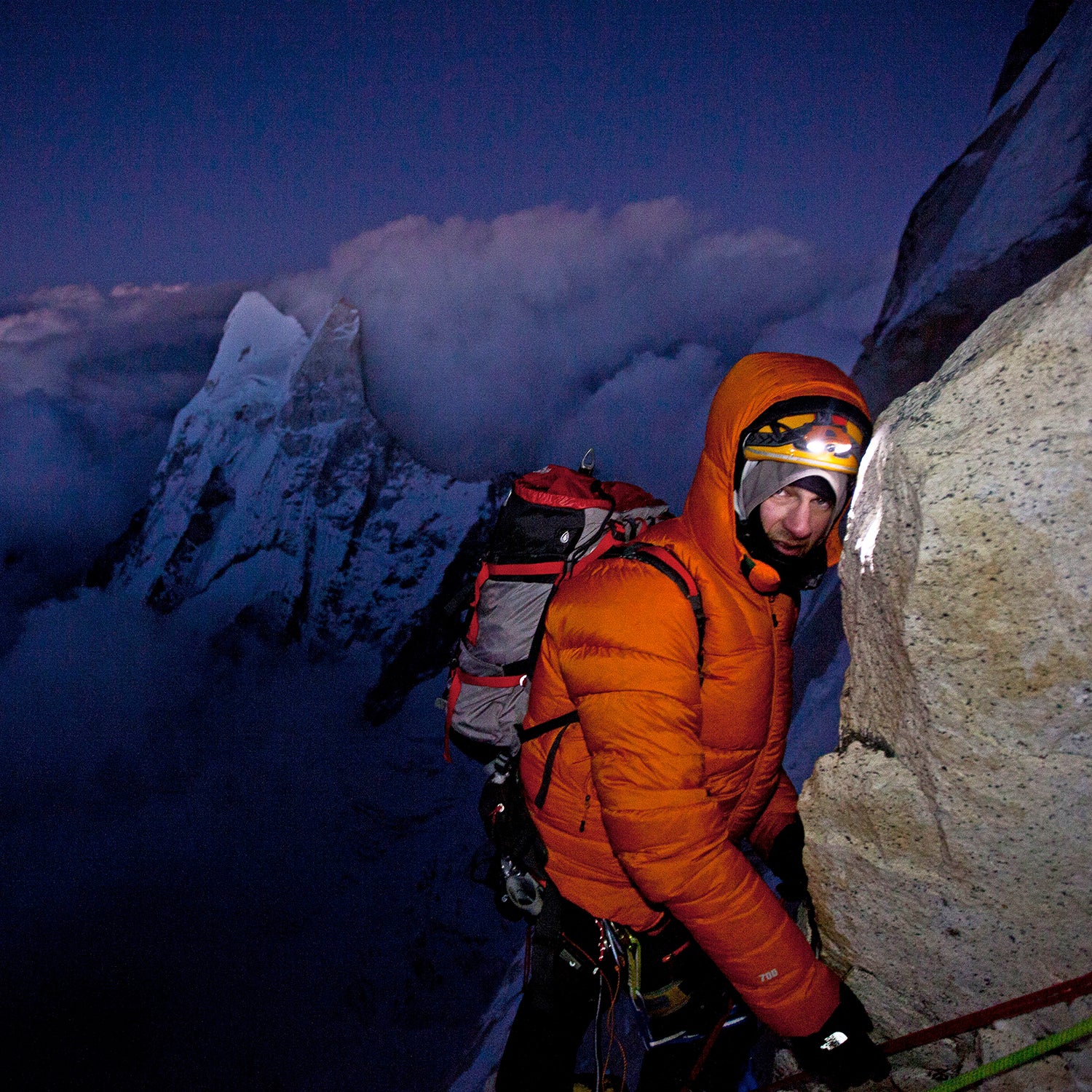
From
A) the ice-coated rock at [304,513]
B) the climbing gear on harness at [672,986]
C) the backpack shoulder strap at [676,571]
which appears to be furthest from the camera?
the ice-coated rock at [304,513]

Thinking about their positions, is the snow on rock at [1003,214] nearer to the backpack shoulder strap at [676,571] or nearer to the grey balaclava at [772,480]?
the grey balaclava at [772,480]

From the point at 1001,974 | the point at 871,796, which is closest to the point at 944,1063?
the point at 1001,974

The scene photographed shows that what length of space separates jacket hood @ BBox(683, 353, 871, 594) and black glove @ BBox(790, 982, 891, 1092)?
124 centimetres

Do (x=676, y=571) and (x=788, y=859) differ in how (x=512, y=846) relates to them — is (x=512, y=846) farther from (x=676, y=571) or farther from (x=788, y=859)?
(x=676, y=571)

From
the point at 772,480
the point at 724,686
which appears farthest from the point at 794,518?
the point at 724,686

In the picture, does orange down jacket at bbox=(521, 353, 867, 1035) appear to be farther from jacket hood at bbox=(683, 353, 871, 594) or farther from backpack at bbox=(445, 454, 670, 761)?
backpack at bbox=(445, 454, 670, 761)

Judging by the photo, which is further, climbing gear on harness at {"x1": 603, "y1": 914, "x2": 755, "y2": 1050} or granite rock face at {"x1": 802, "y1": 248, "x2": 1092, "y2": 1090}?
climbing gear on harness at {"x1": 603, "y1": 914, "x2": 755, "y2": 1050}

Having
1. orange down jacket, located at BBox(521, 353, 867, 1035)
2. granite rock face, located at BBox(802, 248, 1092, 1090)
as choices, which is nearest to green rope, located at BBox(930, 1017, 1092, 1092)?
granite rock face, located at BBox(802, 248, 1092, 1090)

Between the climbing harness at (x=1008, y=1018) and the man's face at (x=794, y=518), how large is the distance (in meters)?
1.24

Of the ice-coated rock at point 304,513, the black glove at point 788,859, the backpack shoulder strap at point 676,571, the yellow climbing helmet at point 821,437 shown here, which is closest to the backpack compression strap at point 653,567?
the backpack shoulder strap at point 676,571

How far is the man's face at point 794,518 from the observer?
1.75 meters

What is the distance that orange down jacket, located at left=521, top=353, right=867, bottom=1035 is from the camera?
5.36 feet

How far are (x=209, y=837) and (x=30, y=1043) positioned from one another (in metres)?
19.0

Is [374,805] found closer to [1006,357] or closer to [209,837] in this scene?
[209,837]
